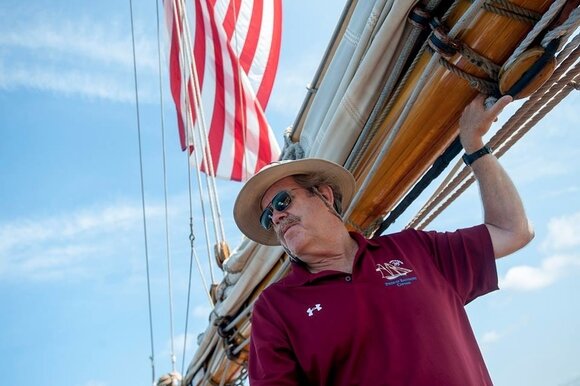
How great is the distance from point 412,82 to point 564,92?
1.49 ft

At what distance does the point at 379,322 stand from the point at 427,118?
721 mm

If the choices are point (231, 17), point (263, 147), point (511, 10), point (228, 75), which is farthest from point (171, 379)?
point (511, 10)

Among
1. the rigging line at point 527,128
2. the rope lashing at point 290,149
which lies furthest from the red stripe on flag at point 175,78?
the rigging line at point 527,128

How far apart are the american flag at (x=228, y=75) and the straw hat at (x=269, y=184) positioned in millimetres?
2229

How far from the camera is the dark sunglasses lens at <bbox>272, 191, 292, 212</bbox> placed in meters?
1.81

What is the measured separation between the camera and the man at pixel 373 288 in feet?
4.50

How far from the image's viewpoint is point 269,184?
1.94 meters

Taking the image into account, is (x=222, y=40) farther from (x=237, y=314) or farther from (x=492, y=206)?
(x=492, y=206)

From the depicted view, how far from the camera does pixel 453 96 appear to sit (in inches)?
65.9

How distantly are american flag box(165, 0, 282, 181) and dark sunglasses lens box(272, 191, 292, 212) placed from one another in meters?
2.60

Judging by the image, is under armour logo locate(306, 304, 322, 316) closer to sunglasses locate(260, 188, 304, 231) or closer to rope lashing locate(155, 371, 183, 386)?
sunglasses locate(260, 188, 304, 231)

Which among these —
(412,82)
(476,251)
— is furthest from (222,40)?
(476,251)

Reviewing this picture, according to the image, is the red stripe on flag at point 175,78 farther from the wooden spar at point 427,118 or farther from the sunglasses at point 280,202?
the sunglasses at point 280,202

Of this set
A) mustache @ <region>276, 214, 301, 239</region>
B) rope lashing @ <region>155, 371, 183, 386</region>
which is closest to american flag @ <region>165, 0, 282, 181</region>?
rope lashing @ <region>155, 371, 183, 386</region>
